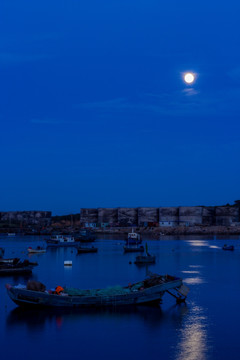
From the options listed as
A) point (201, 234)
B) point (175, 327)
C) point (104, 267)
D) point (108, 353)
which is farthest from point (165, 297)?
point (201, 234)

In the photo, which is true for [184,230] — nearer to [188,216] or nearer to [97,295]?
[188,216]

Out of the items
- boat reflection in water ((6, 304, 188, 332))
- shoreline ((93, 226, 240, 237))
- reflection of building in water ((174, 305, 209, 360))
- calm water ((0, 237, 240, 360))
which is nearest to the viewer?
reflection of building in water ((174, 305, 209, 360))

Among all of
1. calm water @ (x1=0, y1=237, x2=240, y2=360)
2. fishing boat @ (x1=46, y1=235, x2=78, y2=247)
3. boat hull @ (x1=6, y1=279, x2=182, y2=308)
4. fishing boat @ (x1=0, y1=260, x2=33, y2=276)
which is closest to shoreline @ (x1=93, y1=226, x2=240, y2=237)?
fishing boat @ (x1=46, y1=235, x2=78, y2=247)

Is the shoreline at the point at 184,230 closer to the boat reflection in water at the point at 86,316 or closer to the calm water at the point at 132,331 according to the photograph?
the calm water at the point at 132,331

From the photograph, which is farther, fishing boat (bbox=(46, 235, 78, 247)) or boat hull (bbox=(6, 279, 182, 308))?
fishing boat (bbox=(46, 235, 78, 247))

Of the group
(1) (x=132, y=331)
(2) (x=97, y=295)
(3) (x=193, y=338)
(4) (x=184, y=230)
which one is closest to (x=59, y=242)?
(2) (x=97, y=295)

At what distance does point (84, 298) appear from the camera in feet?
90.4

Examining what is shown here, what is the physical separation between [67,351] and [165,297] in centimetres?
1291

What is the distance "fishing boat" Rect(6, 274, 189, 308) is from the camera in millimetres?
27375

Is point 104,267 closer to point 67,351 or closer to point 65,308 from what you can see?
point 65,308

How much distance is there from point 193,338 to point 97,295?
24.1 feet

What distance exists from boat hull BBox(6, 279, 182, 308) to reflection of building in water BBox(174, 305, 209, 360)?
255 cm

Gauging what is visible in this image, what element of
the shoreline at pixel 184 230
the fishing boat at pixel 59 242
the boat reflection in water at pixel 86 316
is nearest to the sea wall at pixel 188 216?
the shoreline at pixel 184 230

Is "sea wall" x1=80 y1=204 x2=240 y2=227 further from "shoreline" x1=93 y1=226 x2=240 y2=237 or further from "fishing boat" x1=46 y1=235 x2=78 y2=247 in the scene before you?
"fishing boat" x1=46 y1=235 x2=78 y2=247
